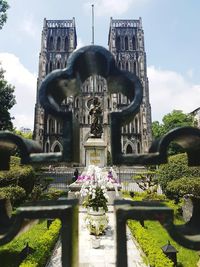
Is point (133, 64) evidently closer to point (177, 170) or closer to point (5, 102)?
point (5, 102)

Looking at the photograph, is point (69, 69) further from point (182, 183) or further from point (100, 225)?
point (182, 183)

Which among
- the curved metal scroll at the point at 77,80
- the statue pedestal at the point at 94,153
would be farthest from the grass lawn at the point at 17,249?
the curved metal scroll at the point at 77,80

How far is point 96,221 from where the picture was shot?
735cm

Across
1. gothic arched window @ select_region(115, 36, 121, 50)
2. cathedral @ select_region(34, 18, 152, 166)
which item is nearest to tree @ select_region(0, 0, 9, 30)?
cathedral @ select_region(34, 18, 152, 166)

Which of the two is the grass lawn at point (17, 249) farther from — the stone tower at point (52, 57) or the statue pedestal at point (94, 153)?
the stone tower at point (52, 57)

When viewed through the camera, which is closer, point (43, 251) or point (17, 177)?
point (43, 251)

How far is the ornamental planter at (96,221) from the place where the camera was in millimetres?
7328

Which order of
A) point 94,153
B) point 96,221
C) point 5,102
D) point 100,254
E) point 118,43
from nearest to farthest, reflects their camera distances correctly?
1. point 100,254
2. point 96,221
3. point 94,153
4. point 5,102
5. point 118,43

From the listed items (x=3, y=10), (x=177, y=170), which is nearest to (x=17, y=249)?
(x=177, y=170)

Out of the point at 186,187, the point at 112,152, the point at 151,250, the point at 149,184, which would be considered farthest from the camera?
the point at 149,184

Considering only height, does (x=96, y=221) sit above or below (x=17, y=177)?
below

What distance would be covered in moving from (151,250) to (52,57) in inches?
1792

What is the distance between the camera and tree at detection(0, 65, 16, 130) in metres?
20.8

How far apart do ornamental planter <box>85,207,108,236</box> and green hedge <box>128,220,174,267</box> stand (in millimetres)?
1099
